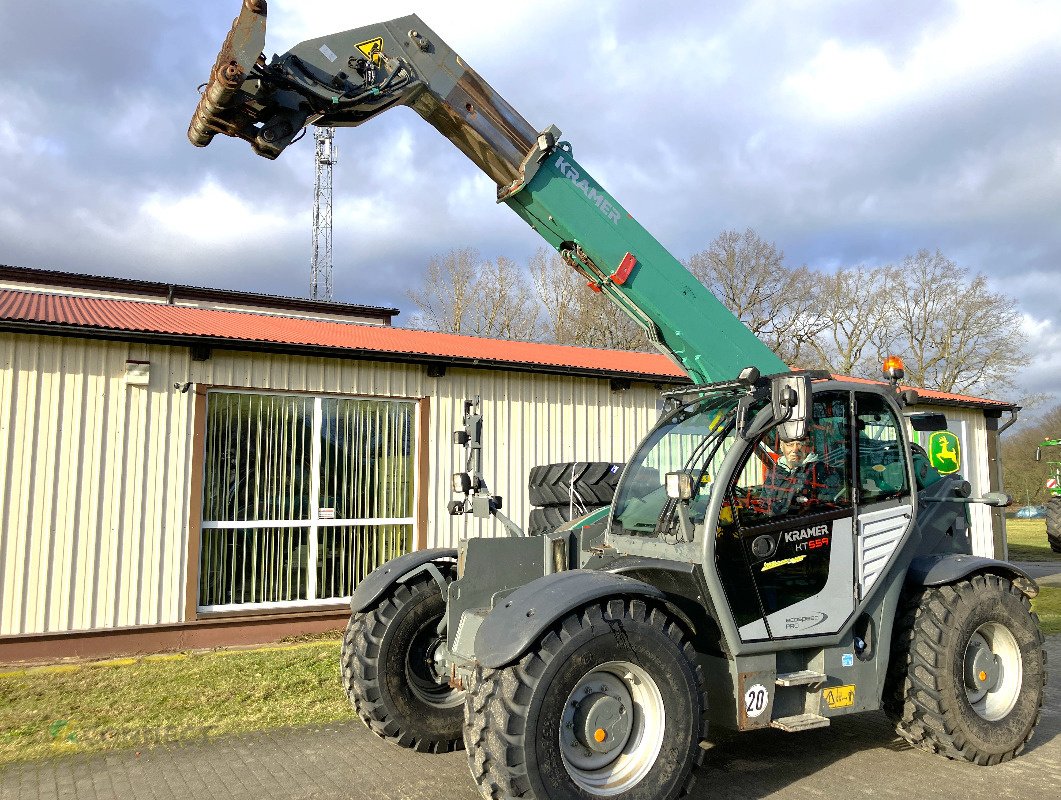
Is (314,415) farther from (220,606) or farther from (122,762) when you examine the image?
(122,762)

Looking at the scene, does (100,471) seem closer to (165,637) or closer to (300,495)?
A: (165,637)

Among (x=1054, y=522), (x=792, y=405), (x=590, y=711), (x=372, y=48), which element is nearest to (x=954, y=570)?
(x=792, y=405)

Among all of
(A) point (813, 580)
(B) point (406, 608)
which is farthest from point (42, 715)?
(A) point (813, 580)

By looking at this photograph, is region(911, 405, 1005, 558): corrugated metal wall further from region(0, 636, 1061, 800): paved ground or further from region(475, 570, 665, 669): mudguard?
region(475, 570, 665, 669): mudguard

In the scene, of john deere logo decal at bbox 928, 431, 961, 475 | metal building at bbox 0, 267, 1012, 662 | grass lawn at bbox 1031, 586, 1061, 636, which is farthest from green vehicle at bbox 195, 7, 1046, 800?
grass lawn at bbox 1031, 586, 1061, 636

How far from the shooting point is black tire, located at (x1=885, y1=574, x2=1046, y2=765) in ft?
16.2

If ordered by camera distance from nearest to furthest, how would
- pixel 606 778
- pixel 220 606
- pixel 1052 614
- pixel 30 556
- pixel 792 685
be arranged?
1. pixel 606 778
2. pixel 792 685
3. pixel 30 556
4. pixel 220 606
5. pixel 1052 614

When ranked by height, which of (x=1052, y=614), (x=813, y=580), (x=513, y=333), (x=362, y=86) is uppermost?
(x=513, y=333)

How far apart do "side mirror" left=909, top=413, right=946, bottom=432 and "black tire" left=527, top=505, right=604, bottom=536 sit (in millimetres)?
2618

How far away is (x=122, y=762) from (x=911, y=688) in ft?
16.0

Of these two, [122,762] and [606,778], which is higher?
[606,778]

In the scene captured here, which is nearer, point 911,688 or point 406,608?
point 911,688

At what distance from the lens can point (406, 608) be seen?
215 inches

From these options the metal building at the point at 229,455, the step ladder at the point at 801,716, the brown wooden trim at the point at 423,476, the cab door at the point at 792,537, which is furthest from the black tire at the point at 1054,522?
the step ladder at the point at 801,716
